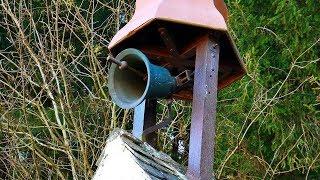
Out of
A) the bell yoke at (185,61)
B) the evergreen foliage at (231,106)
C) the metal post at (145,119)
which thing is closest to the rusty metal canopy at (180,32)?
the bell yoke at (185,61)

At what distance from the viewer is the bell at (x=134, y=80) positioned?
266 centimetres

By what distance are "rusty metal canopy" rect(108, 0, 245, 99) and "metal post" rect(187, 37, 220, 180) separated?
0.10 m

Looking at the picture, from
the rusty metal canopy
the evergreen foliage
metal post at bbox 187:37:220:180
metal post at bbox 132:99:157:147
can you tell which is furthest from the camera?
the evergreen foliage

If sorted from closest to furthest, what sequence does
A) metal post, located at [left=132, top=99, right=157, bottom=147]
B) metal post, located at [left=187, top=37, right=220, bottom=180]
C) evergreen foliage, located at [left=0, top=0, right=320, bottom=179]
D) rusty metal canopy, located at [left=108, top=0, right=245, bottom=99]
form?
metal post, located at [left=187, top=37, right=220, bottom=180], rusty metal canopy, located at [left=108, top=0, right=245, bottom=99], metal post, located at [left=132, top=99, right=157, bottom=147], evergreen foliage, located at [left=0, top=0, right=320, bottom=179]

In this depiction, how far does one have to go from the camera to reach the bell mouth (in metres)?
2.75

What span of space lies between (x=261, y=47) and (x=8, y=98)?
101 inches

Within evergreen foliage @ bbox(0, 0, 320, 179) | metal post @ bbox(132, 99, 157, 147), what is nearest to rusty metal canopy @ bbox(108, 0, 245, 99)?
metal post @ bbox(132, 99, 157, 147)

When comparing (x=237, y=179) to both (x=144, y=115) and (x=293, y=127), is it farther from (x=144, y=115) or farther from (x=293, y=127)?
(x=144, y=115)

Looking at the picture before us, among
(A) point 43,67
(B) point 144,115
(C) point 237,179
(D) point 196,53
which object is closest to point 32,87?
(A) point 43,67

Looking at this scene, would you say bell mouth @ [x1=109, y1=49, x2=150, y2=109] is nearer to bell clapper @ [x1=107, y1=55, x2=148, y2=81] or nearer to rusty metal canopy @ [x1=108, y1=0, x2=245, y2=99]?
bell clapper @ [x1=107, y1=55, x2=148, y2=81]

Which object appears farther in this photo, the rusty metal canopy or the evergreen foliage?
the evergreen foliage

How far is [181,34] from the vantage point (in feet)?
9.87

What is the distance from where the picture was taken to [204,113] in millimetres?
2654

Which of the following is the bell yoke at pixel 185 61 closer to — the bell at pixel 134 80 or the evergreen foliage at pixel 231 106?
the bell at pixel 134 80
